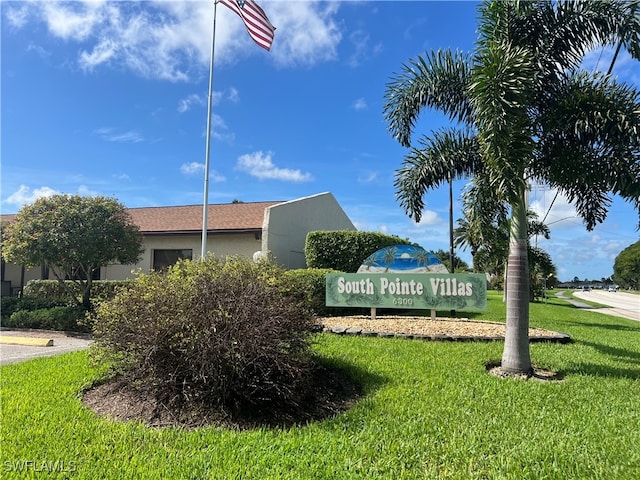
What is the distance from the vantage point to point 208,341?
4906 mm

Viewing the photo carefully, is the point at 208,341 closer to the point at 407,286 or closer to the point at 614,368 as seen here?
the point at 614,368

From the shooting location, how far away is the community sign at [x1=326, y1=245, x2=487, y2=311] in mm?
11539

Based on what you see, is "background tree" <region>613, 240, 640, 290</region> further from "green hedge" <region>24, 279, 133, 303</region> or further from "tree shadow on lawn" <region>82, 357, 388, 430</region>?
"tree shadow on lawn" <region>82, 357, 388, 430</region>

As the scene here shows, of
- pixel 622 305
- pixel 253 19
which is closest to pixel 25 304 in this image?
pixel 253 19

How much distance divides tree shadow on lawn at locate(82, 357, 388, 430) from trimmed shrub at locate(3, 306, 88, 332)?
7.61 metres

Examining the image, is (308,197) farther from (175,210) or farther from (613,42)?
(613,42)

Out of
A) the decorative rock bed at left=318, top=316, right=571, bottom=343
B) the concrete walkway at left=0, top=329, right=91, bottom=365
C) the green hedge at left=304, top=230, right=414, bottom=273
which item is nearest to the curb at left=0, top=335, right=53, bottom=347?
the concrete walkway at left=0, top=329, right=91, bottom=365

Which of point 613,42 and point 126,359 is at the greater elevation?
point 613,42

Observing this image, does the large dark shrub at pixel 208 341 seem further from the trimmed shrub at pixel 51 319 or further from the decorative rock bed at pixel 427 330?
the trimmed shrub at pixel 51 319

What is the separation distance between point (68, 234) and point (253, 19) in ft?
28.0

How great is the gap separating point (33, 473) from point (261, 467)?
6.08ft

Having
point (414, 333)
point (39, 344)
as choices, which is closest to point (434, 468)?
point (414, 333)

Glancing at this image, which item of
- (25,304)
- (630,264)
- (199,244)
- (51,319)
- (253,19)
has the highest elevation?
(253,19)

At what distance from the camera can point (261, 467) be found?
3.66 metres
